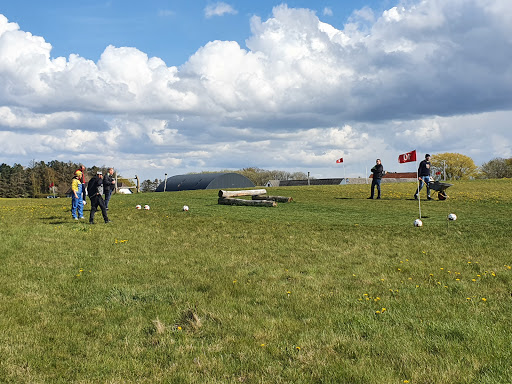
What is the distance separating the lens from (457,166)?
88.0 metres

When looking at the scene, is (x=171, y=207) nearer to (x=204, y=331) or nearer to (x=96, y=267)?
(x=96, y=267)

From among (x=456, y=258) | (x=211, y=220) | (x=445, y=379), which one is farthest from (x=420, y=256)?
(x=211, y=220)

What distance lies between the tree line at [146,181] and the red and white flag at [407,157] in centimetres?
5889

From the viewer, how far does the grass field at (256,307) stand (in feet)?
15.2

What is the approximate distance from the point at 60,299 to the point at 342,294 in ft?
16.6

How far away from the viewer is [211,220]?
1847 centimetres

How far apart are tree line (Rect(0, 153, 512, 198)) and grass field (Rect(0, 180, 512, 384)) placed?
222ft

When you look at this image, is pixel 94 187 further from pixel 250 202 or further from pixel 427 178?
pixel 427 178

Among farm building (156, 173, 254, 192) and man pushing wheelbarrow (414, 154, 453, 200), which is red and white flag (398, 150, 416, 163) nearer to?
man pushing wheelbarrow (414, 154, 453, 200)

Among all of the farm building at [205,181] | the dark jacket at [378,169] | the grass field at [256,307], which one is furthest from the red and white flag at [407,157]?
the farm building at [205,181]

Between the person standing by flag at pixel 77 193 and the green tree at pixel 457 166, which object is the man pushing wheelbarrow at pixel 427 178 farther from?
the green tree at pixel 457 166

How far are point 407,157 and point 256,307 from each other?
16.6 metres

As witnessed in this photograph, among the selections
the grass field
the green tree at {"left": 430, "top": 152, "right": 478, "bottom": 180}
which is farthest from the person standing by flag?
the green tree at {"left": 430, "top": 152, "right": 478, "bottom": 180}

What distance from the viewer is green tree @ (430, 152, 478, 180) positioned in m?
86.8
